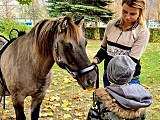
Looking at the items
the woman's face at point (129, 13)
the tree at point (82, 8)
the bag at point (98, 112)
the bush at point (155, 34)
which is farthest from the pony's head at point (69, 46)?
the bush at point (155, 34)

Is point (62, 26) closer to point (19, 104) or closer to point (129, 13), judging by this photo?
point (129, 13)

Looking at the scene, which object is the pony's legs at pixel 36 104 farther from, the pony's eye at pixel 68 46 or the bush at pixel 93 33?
the bush at pixel 93 33

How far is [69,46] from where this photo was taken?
2260 mm

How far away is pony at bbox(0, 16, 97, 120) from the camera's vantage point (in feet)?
7.36

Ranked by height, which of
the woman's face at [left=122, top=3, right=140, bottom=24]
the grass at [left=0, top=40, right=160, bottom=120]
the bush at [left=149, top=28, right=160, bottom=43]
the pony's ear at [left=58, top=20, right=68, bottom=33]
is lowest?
the bush at [left=149, top=28, right=160, bottom=43]

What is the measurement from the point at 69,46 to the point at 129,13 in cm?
60

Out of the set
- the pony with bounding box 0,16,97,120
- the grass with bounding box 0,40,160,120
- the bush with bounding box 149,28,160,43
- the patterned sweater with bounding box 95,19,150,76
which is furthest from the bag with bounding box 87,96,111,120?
the bush with bounding box 149,28,160,43

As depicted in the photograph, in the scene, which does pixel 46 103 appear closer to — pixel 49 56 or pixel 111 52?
pixel 49 56

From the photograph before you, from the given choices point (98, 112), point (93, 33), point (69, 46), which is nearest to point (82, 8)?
point (93, 33)

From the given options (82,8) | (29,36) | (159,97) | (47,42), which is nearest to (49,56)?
(47,42)

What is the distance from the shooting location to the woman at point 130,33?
2205mm

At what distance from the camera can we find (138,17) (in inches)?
90.2

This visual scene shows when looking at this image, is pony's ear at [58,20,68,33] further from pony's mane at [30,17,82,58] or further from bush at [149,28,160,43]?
bush at [149,28,160,43]

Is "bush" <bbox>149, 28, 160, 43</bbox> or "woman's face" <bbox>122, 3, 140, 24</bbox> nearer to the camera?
"woman's face" <bbox>122, 3, 140, 24</bbox>
